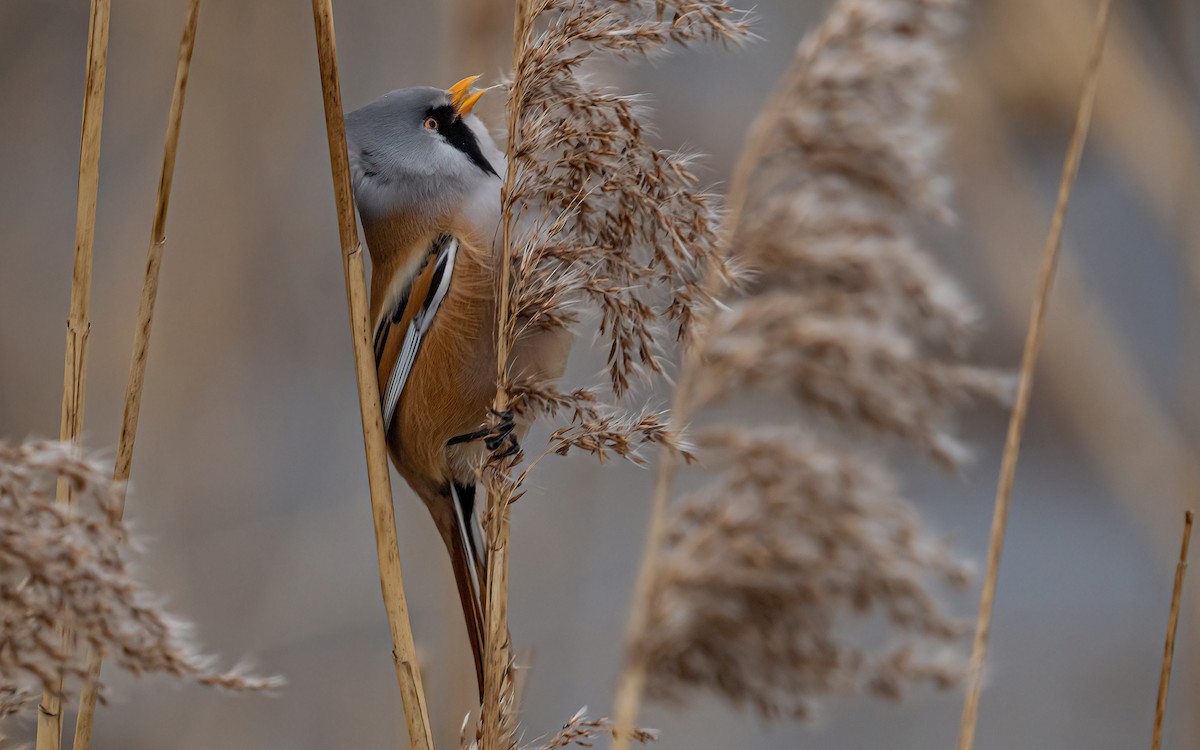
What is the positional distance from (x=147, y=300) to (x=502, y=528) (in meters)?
0.45

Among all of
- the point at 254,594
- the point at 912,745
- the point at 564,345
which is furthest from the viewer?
the point at 912,745

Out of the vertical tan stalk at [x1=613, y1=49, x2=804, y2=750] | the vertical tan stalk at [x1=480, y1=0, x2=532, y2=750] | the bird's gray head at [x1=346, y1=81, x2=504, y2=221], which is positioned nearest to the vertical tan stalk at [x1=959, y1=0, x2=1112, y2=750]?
the vertical tan stalk at [x1=613, y1=49, x2=804, y2=750]

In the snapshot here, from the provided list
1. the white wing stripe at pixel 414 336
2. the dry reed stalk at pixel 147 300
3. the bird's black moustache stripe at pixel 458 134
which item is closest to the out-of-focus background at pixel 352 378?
the bird's black moustache stripe at pixel 458 134

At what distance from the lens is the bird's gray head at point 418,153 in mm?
1690

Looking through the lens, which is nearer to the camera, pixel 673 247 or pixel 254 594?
pixel 673 247

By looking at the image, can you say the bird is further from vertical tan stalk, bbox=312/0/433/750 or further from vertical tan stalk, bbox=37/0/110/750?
vertical tan stalk, bbox=37/0/110/750

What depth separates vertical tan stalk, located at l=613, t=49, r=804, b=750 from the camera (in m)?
1.25

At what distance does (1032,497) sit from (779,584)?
3653 millimetres

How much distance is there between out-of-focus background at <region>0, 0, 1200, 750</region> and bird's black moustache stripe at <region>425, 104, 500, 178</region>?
0.29 metres

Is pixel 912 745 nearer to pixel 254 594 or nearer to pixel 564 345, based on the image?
pixel 254 594

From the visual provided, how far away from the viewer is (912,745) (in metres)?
3.72

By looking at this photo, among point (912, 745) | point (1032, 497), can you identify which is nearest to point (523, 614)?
point (912, 745)

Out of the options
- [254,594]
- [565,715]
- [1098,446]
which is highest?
[1098,446]

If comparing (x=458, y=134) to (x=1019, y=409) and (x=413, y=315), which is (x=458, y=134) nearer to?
(x=413, y=315)
